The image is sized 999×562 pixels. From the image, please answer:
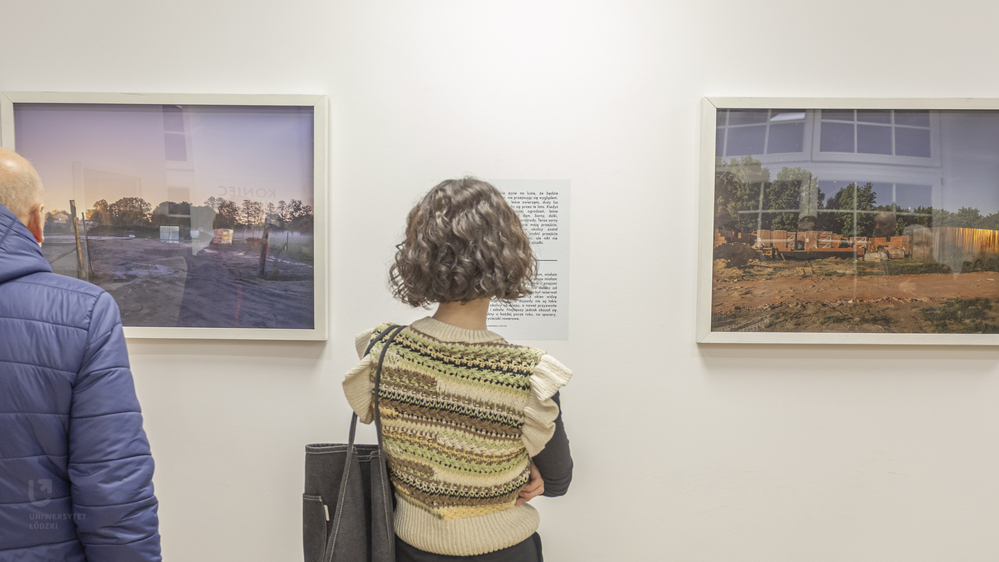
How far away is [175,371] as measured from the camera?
1829mm

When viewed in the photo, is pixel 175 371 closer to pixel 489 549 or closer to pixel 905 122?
pixel 489 549

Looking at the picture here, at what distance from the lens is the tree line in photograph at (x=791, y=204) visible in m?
1.78

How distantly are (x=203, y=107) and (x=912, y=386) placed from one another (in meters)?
2.66

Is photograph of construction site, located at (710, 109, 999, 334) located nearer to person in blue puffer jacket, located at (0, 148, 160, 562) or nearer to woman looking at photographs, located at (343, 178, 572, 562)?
woman looking at photographs, located at (343, 178, 572, 562)

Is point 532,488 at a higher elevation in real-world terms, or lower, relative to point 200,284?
lower

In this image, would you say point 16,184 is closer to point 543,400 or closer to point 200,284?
point 200,284

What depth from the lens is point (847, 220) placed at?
178 cm

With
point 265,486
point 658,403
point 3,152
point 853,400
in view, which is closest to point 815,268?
point 853,400

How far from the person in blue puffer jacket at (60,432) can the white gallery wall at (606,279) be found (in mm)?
761

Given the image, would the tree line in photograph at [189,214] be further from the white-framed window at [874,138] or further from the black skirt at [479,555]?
the white-framed window at [874,138]

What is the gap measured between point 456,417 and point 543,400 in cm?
18

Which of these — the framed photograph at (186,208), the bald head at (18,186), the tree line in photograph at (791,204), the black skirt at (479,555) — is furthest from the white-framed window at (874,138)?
the bald head at (18,186)

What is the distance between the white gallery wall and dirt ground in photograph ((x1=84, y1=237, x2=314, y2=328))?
100 mm

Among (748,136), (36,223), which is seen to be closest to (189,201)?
(36,223)
